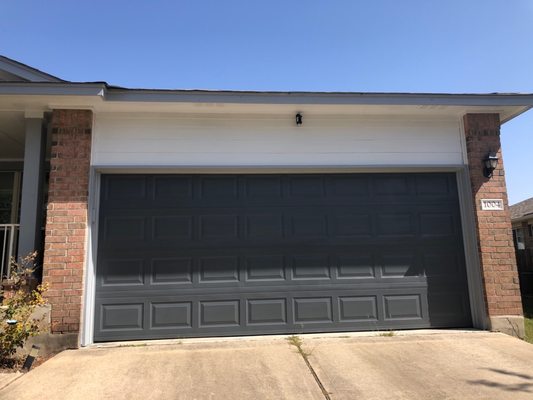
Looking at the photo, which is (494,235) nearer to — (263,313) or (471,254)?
(471,254)

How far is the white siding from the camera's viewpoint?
600cm

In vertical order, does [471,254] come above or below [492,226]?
below

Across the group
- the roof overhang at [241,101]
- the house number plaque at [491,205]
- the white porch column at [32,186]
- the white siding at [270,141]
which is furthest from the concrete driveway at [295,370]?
the roof overhang at [241,101]

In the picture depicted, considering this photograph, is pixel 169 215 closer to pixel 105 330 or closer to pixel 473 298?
pixel 105 330

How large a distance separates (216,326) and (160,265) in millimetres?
1189

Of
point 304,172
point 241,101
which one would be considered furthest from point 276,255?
point 241,101

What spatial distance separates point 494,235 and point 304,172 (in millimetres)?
3027

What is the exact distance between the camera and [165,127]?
20.0 feet

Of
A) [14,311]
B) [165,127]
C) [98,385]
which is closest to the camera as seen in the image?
[98,385]

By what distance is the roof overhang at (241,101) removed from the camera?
5.38 meters

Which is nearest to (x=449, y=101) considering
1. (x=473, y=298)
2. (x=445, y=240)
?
(x=445, y=240)

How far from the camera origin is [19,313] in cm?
493

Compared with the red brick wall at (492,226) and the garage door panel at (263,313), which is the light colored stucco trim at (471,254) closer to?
the red brick wall at (492,226)

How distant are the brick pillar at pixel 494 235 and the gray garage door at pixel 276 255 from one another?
34 centimetres
